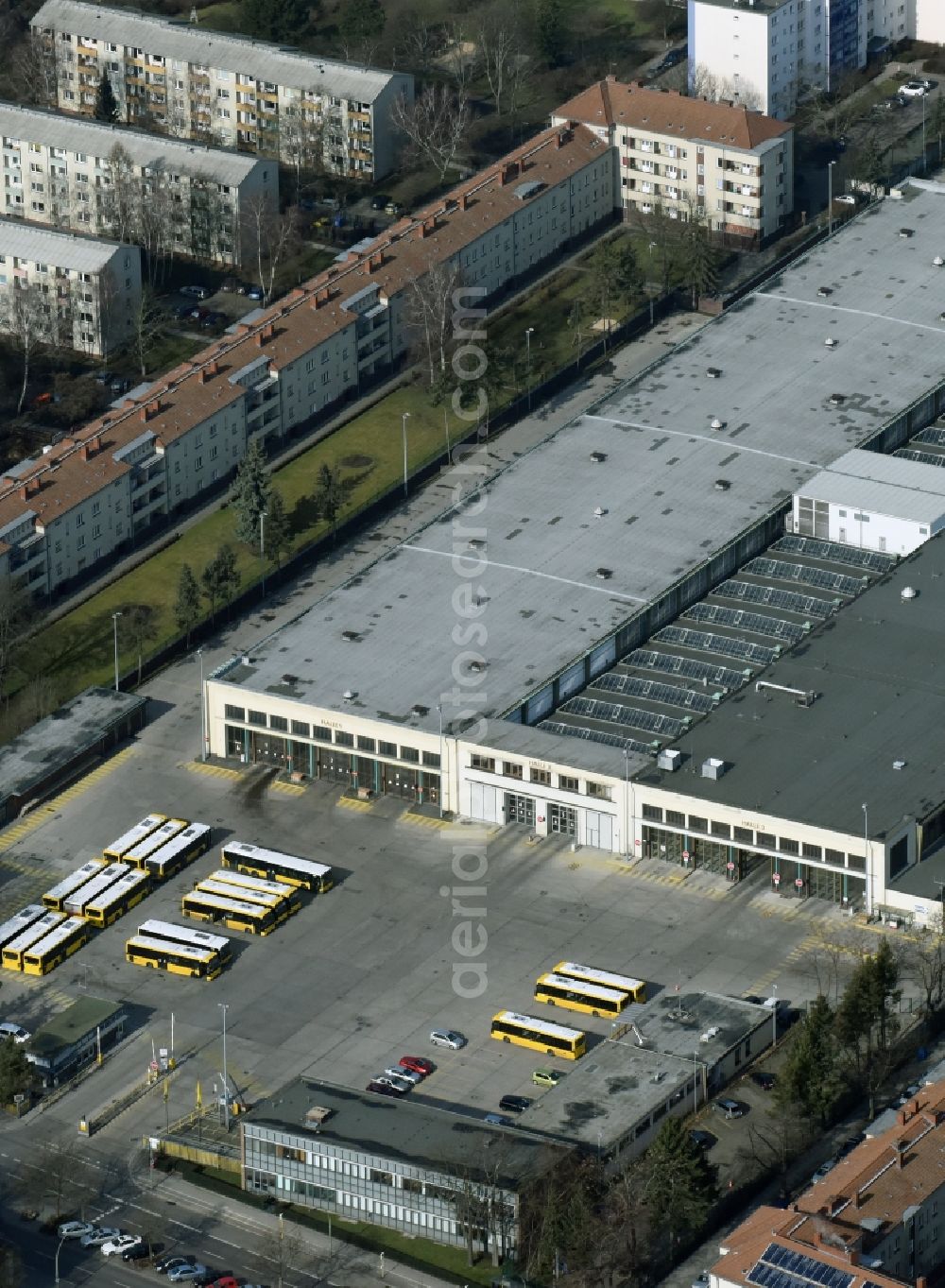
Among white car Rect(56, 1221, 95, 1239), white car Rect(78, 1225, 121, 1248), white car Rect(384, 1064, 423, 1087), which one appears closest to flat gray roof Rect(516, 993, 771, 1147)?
white car Rect(384, 1064, 423, 1087)

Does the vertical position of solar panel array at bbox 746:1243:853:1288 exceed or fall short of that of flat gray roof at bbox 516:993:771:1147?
it exceeds it

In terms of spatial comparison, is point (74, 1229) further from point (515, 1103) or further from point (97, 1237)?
point (515, 1103)

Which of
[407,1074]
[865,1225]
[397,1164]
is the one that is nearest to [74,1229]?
[397,1164]

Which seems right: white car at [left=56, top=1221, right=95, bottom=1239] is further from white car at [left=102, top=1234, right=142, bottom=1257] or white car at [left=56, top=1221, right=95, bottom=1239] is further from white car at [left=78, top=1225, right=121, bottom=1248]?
white car at [left=102, top=1234, right=142, bottom=1257]

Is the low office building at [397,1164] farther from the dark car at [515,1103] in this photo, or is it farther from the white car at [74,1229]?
the white car at [74,1229]

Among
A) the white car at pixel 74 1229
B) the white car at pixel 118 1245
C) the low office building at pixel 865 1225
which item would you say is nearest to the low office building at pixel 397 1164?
the white car at pixel 118 1245

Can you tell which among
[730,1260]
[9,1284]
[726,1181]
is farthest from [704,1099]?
[9,1284]

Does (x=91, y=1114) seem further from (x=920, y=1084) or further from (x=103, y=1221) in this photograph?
(x=920, y=1084)
